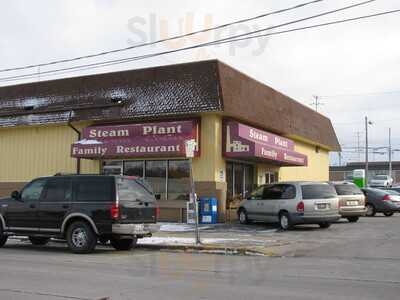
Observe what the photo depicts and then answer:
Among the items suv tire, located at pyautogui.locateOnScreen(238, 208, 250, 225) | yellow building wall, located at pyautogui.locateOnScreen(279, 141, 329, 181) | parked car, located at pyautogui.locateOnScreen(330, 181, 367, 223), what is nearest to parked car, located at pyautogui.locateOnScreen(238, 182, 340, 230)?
suv tire, located at pyautogui.locateOnScreen(238, 208, 250, 225)

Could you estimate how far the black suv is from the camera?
A: 49.2 feet

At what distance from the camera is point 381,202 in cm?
2927

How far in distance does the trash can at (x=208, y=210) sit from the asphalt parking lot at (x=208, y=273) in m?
5.96

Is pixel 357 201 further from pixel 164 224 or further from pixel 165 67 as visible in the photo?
pixel 165 67

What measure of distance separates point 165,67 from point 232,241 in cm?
997

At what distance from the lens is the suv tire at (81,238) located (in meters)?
15.1

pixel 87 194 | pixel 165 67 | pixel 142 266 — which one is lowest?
pixel 142 266

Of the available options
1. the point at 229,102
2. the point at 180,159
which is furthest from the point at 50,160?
the point at 229,102

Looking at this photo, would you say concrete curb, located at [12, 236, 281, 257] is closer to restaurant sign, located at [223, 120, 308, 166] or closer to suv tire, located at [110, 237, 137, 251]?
suv tire, located at [110, 237, 137, 251]

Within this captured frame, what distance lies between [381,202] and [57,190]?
60.4ft

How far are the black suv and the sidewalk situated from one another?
1054 mm

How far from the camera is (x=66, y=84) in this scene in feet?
91.2

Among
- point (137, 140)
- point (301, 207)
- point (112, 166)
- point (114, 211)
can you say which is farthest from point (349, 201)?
point (114, 211)

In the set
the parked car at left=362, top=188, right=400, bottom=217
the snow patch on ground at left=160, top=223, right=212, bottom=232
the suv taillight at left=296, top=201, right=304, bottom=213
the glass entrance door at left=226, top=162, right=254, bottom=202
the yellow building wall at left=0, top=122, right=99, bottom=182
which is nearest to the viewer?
the suv taillight at left=296, top=201, right=304, bottom=213
